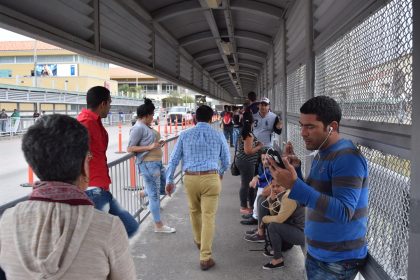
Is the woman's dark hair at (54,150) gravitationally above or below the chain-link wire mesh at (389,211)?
above

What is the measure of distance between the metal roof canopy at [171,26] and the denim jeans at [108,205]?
144cm

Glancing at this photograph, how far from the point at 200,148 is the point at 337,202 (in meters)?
2.76

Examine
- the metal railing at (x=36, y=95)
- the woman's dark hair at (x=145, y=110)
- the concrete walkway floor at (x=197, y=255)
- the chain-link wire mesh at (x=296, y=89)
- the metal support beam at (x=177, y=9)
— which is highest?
the metal railing at (x=36, y=95)

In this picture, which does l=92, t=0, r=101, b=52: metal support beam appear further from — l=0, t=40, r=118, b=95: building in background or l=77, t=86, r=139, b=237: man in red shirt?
l=0, t=40, r=118, b=95: building in background

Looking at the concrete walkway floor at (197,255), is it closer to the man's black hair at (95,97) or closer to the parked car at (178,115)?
the man's black hair at (95,97)

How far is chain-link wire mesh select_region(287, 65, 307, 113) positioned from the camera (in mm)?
5176

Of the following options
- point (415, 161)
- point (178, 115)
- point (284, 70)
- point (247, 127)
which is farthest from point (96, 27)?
point (178, 115)

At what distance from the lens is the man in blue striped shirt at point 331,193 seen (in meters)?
2.04

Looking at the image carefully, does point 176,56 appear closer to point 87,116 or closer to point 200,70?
point 200,70

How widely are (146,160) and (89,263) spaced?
437 cm

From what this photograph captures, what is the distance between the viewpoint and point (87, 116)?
3566 mm

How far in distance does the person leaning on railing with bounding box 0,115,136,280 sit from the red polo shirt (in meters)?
1.94

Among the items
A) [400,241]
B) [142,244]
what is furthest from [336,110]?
[142,244]

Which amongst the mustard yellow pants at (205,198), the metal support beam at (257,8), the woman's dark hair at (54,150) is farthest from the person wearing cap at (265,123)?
the woman's dark hair at (54,150)
